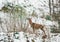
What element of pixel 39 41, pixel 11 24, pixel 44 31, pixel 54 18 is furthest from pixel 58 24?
pixel 11 24

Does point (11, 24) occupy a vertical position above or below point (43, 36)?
above

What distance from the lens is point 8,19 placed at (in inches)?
61.9

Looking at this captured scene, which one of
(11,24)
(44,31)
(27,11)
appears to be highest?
(27,11)

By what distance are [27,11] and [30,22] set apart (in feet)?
0.42

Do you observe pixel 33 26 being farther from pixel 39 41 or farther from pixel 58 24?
pixel 58 24

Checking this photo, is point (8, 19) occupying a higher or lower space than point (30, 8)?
lower

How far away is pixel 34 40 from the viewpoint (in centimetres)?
163

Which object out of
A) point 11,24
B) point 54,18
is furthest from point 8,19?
point 54,18

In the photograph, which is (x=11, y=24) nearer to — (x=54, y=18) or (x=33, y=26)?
(x=33, y=26)

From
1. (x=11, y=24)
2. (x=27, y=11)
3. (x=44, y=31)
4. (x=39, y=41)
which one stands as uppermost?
(x=27, y=11)

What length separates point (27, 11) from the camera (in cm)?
165

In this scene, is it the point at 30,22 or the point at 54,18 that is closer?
the point at 30,22

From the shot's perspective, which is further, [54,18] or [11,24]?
[54,18]

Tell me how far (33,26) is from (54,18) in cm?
29
